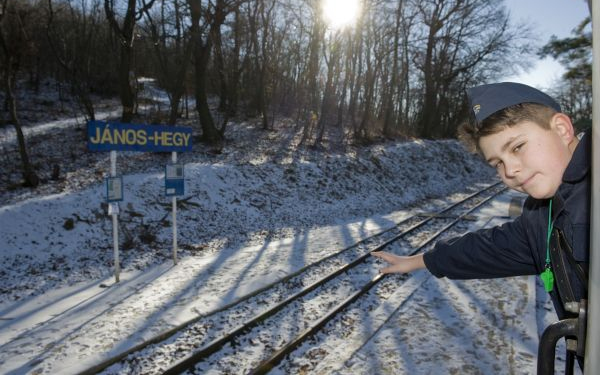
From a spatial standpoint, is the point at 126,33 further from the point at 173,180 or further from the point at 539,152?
the point at 539,152

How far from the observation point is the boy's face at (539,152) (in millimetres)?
1451

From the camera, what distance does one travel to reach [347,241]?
418 inches

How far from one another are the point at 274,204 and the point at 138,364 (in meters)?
9.52

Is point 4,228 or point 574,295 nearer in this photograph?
point 574,295

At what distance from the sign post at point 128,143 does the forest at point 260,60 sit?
8406 millimetres

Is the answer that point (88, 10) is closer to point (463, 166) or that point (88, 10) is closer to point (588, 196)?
point (463, 166)

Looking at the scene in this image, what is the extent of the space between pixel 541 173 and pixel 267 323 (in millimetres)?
5101

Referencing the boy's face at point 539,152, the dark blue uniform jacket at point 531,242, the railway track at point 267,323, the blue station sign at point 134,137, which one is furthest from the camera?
the blue station sign at point 134,137

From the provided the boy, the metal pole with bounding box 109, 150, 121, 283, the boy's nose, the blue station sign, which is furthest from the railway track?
the boy's nose

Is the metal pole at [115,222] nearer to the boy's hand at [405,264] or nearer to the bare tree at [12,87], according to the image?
the bare tree at [12,87]

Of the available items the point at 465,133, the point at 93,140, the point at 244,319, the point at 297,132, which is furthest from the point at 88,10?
the point at 465,133

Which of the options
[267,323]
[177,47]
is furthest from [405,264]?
[177,47]

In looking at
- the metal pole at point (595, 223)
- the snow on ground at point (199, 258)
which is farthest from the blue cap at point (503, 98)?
the snow on ground at point (199, 258)

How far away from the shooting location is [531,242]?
180 cm
